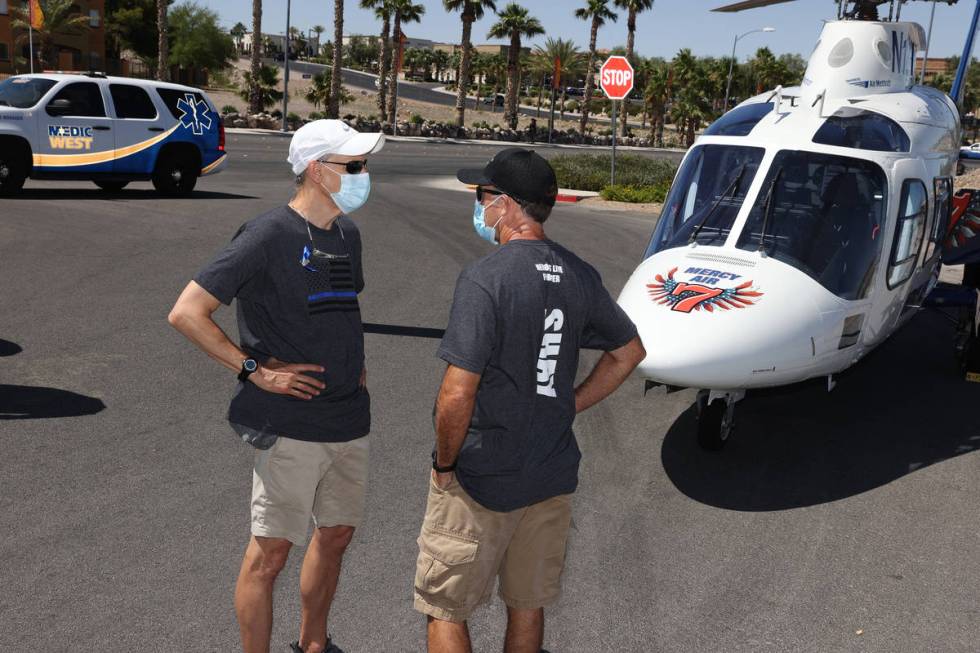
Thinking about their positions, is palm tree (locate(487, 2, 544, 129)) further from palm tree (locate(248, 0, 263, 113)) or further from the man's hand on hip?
the man's hand on hip

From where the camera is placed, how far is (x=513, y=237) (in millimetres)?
3678

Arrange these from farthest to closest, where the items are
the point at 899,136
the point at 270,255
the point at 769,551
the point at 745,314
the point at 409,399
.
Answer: the point at 899,136 < the point at 409,399 < the point at 745,314 < the point at 769,551 < the point at 270,255

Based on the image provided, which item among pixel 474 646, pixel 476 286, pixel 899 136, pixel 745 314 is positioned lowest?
pixel 474 646

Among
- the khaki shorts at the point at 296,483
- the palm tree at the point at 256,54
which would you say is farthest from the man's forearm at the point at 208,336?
the palm tree at the point at 256,54

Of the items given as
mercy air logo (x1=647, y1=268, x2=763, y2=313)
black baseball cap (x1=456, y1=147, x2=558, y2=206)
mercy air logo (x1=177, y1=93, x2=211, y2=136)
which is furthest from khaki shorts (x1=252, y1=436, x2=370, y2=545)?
mercy air logo (x1=177, y1=93, x2=211, y2=136)

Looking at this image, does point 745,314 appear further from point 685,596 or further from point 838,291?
point 685,596

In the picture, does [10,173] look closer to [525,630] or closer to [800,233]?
[800,233]

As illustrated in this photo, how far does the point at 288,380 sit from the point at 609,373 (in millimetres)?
1314

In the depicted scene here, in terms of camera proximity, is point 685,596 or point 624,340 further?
point 685,596

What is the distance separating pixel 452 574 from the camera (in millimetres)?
3629

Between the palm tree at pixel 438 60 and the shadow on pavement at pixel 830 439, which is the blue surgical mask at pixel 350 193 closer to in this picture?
the shadow on pavement at pixel 830 439

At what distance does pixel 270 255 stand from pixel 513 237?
3.27 feet

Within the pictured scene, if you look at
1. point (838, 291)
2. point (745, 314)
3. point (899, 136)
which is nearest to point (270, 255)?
point (745, 314)

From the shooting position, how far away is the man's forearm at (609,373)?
4.04 m
